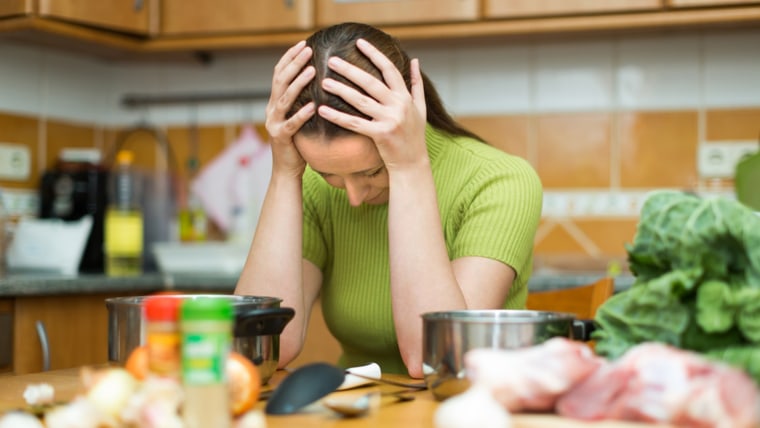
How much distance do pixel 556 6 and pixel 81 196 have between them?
149cm

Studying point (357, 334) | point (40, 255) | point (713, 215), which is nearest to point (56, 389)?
point (357, 334)

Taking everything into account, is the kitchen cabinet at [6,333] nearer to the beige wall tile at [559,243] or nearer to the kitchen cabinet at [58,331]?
the kitchen cabinet at [58,331]

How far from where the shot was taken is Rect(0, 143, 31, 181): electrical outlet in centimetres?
276

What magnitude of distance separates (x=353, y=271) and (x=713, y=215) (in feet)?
2.48

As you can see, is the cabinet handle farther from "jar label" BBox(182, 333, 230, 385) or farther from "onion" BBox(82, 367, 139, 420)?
"jar label" BBox(182, 333, 230, 385)

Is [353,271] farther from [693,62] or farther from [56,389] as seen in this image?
[693,62]

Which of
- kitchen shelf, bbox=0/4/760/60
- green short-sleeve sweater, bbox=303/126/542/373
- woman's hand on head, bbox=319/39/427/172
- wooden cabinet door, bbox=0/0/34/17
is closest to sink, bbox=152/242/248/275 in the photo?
kitchen shelf, bbox=0/4/760/60

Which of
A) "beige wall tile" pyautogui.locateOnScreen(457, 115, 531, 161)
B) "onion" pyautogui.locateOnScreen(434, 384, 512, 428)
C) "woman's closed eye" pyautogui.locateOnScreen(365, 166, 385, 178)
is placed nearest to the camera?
"onion" pyautogui.locateOnScreen(434, 384, 512, 428)

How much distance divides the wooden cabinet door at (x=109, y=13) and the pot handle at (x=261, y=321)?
1834 mm

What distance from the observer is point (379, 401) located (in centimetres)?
92

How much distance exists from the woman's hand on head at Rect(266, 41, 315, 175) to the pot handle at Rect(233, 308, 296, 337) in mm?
328

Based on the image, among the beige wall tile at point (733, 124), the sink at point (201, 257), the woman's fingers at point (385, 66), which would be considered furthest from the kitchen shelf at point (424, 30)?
the woman's fingers at point (385, 66)

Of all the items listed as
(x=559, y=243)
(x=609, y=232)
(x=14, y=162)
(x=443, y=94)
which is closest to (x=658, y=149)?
(x=609, y=232)

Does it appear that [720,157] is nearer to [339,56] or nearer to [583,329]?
[339,56]
